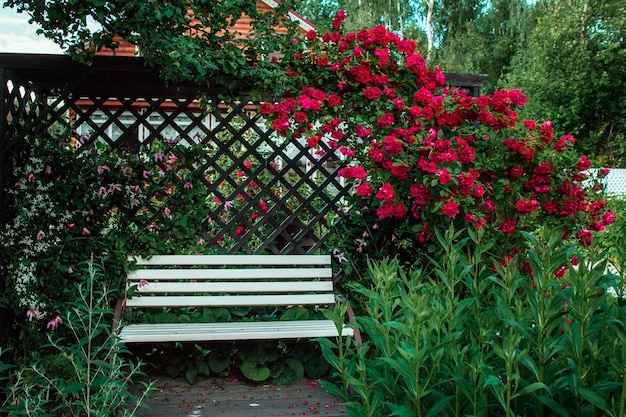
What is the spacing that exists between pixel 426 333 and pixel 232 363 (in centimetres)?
265

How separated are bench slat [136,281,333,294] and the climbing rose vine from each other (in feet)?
→ 2.05

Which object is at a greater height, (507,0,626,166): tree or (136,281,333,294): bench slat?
(507,0,626,166): tree

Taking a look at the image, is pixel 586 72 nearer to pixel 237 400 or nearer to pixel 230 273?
pixel 230 273

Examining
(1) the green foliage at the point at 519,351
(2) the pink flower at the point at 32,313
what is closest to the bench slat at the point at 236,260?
(2) the pink flower at the point at 32,313

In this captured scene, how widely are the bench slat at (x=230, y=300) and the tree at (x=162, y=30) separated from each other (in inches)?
49.4

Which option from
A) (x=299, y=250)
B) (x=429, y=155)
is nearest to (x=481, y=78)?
(x=429, y=155)

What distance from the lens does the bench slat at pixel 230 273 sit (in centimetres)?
369

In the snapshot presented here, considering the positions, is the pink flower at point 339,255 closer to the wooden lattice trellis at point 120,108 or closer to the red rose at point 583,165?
the wooden lattice trellis at point 120,108

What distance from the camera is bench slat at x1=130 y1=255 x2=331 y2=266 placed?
12.3ft

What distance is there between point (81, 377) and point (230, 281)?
4.60 ft

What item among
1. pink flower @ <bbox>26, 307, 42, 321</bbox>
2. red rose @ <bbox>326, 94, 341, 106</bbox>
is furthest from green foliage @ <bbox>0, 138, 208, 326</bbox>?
red rose @ <bbox>326, 94, 341, 106</bbox>

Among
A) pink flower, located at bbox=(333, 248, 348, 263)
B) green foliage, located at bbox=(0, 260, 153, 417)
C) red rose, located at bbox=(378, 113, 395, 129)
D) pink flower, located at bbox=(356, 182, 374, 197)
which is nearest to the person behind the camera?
green foliage, located at bbox=(0, 260, 153, 417)

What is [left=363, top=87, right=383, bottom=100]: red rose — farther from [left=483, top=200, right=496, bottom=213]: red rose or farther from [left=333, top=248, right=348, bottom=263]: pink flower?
[left=333, top=248, right=348, bottom=263]: pink flower

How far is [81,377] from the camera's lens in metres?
2.72
